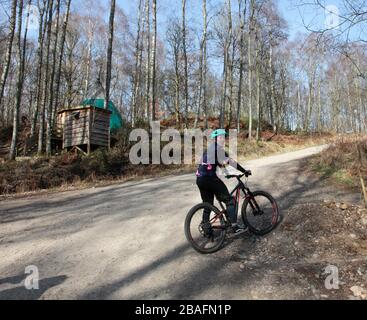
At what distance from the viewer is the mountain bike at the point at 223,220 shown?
19.7 ft

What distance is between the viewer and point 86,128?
18766 mm

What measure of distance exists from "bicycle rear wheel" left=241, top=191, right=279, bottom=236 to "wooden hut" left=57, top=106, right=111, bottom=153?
12.9 metres

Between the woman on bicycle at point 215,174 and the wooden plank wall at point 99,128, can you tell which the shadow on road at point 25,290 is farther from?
the wooden plank wall at point 99,128

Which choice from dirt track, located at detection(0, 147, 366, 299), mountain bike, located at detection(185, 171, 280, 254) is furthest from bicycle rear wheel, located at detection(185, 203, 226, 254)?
dirt track, located at detection(0, 147, 366, 299)

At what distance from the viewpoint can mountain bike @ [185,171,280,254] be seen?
5996 millimetres

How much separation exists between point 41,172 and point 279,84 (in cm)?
3081

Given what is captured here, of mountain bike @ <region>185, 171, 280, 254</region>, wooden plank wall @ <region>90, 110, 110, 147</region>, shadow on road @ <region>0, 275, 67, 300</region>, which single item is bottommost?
shadow on road @ <region>0, 275, 67, 300</region>

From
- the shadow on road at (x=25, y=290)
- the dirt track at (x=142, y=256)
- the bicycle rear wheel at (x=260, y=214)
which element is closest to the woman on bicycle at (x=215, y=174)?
the bicycle rear wheel at (x=260, y=214)

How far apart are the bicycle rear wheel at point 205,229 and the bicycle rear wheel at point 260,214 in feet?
2.21

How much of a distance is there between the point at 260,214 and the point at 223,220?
3.22 ft

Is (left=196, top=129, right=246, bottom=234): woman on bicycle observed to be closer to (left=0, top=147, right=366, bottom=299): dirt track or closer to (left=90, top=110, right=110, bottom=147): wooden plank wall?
(left=0, top=147, right=366, bottom=299): dirt track

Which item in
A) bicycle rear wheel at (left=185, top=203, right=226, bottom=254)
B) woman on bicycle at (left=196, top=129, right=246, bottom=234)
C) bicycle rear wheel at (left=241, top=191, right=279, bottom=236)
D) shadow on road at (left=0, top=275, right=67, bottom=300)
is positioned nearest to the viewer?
shadow on road at (left=0, top=275, right=67, bottom=300)
